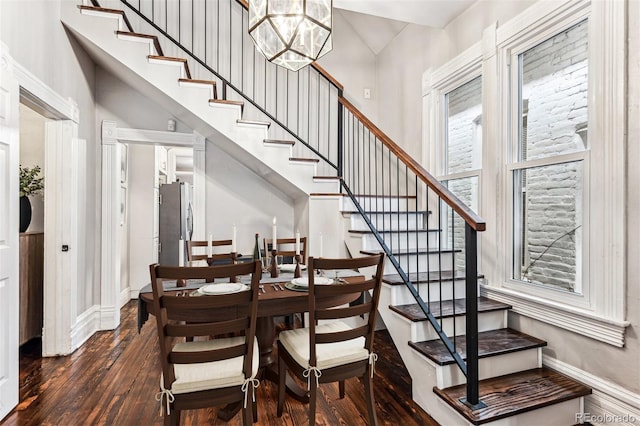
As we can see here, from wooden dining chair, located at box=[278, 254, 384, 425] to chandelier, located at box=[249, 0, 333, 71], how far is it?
1.46m

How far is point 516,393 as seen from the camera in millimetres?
1970

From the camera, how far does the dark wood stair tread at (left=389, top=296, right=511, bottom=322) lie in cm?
229

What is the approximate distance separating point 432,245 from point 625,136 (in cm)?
176

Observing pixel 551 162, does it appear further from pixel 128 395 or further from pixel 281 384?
pixel 128 395

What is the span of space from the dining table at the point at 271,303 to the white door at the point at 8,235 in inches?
30.6

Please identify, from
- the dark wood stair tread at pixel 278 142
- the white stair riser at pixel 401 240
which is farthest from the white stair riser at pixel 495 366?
the dark wood stair tread at pixel 278 142

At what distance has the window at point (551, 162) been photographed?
88.7 inches

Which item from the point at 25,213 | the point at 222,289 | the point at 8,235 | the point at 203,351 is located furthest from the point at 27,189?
the point at 203,351

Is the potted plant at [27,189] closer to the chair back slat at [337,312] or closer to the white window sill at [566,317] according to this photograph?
the chair back slat at [337,312]

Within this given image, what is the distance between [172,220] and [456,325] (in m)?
4.02

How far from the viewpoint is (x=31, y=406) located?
6.95 ft

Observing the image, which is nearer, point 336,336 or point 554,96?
point 336,336

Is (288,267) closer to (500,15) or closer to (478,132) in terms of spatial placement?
(478,132)

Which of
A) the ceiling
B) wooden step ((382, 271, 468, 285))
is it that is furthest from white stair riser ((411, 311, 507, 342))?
the ceiling
